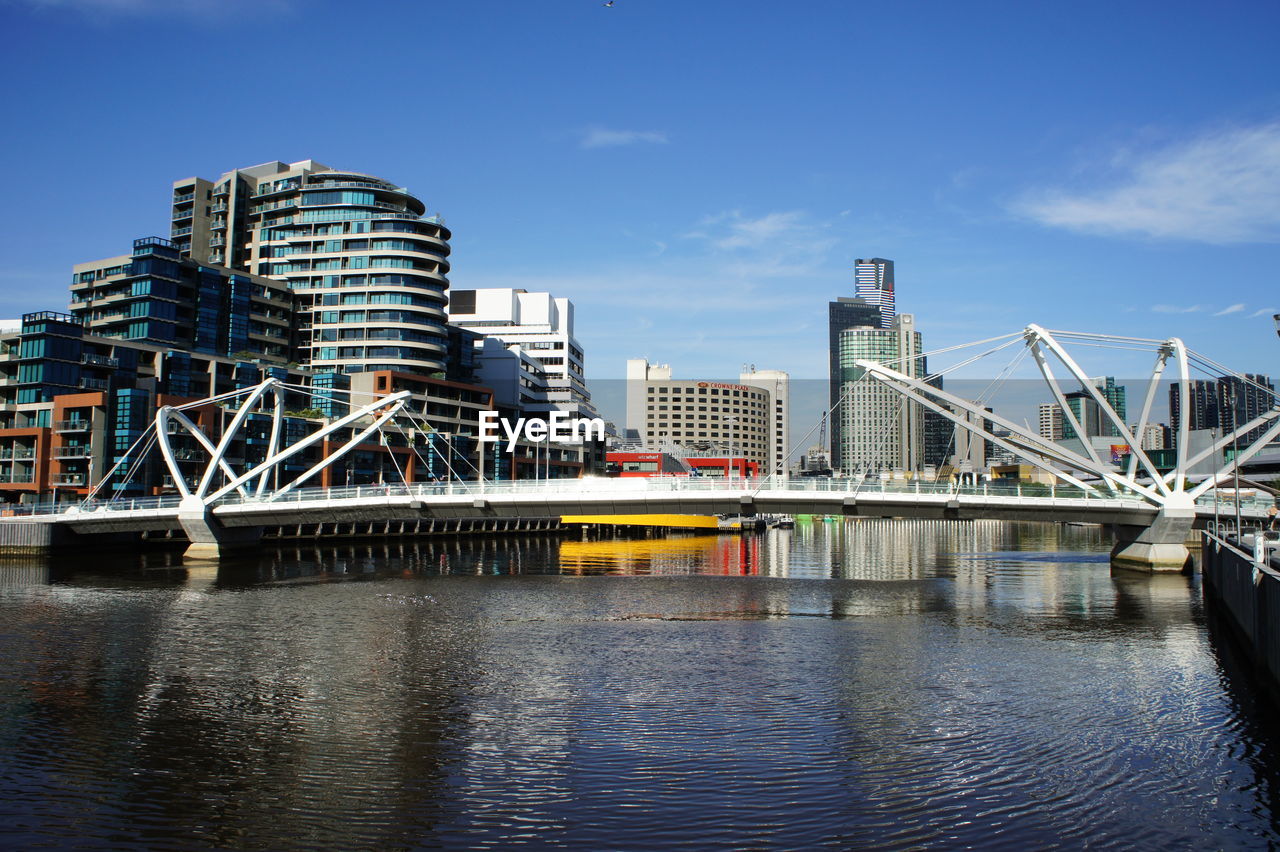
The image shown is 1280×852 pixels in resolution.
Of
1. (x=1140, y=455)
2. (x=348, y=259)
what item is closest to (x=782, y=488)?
(x=1140, y=455)

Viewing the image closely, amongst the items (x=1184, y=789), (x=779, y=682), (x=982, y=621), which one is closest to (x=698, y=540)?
(x=982, y=621)

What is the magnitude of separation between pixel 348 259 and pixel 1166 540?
373ft

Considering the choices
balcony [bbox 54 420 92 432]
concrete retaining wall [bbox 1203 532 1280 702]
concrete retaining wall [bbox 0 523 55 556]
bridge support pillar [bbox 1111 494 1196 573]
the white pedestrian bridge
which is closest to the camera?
concrete retaining wall [bbox 1203 532 1280 702]

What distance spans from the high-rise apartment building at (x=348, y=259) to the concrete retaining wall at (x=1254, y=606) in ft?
365

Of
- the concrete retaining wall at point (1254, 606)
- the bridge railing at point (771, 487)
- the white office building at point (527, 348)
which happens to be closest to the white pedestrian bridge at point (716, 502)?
the bridge railing at point (771, 487)

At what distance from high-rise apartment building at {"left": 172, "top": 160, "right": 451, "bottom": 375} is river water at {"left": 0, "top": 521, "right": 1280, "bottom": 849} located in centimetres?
8848

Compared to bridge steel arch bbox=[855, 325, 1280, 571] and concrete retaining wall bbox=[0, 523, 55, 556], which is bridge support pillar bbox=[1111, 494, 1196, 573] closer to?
bridge steel arch bbox=[855, 325, 1280, 571]

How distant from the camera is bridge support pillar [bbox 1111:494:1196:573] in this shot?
214 feet

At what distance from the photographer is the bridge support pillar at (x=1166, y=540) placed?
65.1 meters

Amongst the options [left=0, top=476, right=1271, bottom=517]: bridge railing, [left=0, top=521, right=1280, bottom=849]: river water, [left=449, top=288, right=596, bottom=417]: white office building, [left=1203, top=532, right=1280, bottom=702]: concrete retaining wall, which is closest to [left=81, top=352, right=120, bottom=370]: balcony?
[left=0, top=476, right=1271, bottom=517]: bridge railing

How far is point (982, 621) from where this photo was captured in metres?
44.6

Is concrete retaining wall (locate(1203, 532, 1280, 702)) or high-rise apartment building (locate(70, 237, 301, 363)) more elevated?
high-rise apartment building (locate(70, 237, 301, 363))

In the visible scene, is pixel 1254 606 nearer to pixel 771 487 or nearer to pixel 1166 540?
pixel 771 487

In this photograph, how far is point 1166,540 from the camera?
66.6 m
